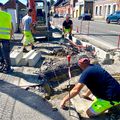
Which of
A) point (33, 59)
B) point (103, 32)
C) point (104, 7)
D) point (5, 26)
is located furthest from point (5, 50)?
point (104, 7)

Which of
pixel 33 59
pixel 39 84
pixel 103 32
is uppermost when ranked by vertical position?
pixel 33 59

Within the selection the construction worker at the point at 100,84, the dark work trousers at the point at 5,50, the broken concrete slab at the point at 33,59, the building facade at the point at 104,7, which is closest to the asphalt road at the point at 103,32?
the broken concrete slab at the point at 33,59

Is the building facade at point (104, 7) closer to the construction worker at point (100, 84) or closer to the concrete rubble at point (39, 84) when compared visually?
the concrete rubble at point (39, 84)

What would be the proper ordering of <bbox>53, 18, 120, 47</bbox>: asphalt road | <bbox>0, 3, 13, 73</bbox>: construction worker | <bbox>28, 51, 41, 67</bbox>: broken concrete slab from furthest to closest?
1. <bbox>53, 18, 120, 47</bbox>: asphalt road
2. <bbox>28, 51, 41, 67</bbox>: broken concrete slab
3. <bbox>0, 3, 13, 73</bbox>: construction worker

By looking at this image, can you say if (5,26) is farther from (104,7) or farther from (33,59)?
(104,7)

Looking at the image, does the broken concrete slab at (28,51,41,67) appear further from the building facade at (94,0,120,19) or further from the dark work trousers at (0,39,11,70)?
the building facade at (94,0,120,19)

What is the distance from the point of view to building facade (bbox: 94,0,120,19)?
51622 millimetres

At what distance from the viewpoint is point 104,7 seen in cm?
5806

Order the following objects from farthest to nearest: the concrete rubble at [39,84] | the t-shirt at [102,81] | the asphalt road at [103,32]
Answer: the asphalt road at [103,32] → the concrete rubble at [39,84] → the t-shirt at [102,81]

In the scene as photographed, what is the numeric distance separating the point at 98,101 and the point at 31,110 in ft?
4.82

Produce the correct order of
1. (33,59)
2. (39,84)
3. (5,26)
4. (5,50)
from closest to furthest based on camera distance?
(39,84) → (5,26) → (5,50) → (33,59)

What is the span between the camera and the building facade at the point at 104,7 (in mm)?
51622

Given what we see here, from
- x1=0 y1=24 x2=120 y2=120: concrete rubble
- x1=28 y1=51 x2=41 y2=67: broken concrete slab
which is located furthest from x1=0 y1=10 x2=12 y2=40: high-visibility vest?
x1=28 y1=51 x2=41 y2=67: broken concrete slab

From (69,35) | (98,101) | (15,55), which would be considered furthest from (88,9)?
(98,101)
